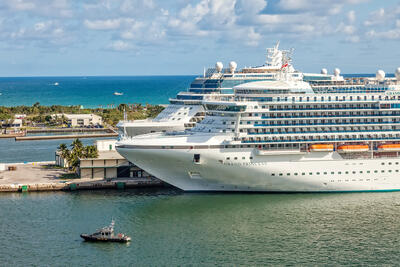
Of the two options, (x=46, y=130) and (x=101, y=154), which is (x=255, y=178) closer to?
(x=101, y=154)

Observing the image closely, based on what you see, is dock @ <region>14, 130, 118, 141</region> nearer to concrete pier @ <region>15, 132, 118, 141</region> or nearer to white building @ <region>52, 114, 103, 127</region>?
concrete pier @ <region>15, 132, 118, 141</region>

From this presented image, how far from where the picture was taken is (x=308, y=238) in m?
38.0

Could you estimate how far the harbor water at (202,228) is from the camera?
35.1 metres

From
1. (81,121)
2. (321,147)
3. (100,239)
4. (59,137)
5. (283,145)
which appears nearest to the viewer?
(100,239)

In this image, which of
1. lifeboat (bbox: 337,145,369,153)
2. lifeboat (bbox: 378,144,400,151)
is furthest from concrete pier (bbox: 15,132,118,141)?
lifeboat (bbox: 378,144,400,151)

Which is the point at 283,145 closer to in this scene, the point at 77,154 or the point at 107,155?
the point at 107,155

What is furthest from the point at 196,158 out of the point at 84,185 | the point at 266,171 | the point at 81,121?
the point at 81,121

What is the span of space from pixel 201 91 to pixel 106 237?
28.4 m

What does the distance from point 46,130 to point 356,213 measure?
68884 mm

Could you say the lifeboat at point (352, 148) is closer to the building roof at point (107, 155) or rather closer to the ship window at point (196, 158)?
the ship window at point (196, 158)

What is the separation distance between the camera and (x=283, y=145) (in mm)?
46969

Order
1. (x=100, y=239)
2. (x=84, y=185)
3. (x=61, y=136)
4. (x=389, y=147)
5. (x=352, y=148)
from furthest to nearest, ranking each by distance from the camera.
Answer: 1. (x=61, y=136)
2. (x=84, y=185)
3. (x=389, y=147)
4. (x=352, y=148)
5. (x=100, y=239)

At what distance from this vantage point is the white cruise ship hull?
4619 cm

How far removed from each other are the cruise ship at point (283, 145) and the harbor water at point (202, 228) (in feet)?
4.10
